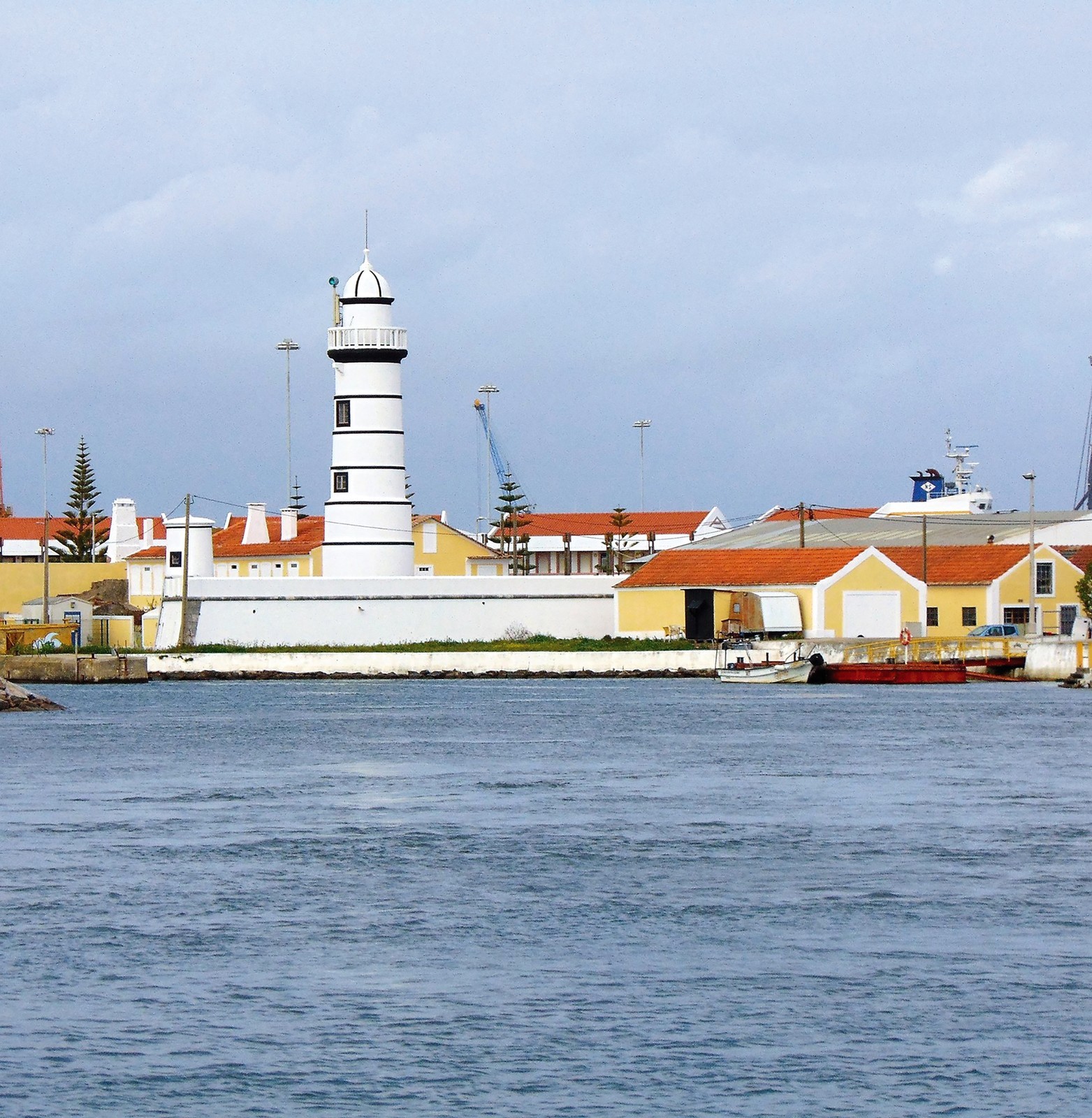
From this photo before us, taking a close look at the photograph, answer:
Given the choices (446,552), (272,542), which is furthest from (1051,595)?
(272,542)

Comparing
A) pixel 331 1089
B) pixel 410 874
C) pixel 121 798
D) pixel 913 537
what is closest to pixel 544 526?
pixel 913 537

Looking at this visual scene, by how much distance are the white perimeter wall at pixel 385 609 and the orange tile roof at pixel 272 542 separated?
29.3 ft

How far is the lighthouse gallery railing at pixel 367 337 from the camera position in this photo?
62688 millimetres

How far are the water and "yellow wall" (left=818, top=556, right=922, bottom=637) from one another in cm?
2504

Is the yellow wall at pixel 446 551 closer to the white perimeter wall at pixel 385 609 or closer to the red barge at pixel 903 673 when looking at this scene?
the white perimeter wall at pixel 385 609

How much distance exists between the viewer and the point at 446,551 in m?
79.8

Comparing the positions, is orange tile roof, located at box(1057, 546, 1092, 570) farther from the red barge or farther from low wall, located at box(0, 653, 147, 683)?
low wall, located at box(0, 653, 147, 683)

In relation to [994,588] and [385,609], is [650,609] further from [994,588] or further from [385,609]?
[994,588]

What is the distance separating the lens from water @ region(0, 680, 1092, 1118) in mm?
13383

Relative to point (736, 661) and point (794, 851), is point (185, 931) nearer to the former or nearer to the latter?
point (794, 851)

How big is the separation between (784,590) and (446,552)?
22245 mm

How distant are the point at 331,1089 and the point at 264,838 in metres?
11.4

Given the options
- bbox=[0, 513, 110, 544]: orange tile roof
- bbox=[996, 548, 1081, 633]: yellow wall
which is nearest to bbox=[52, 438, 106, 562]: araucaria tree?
bbox=[0, 513, 110, 544]: orange tile roof

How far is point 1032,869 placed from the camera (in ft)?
69.3
